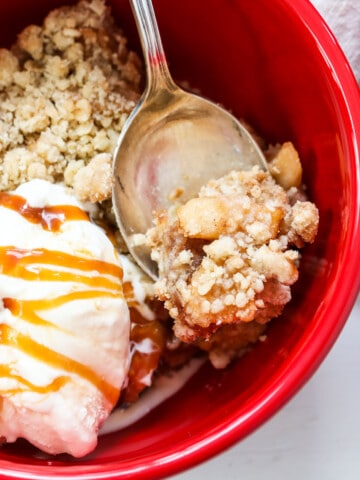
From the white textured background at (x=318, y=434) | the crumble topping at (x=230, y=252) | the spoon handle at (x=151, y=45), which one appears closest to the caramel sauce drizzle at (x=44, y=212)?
the crumble topping at (x=230, y=252)

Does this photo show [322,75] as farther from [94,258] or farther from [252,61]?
[94,258]

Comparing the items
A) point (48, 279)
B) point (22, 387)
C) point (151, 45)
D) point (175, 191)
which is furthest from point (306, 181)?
point (22, 387)

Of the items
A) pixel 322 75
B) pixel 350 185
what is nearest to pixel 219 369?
pixel 350 185

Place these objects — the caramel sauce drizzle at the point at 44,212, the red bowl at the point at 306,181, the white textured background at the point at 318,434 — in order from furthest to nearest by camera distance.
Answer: the white textured background at the point at 318,434 → the caramel sauce drizzle at the point at 44,212 → the red bowl at the point at 306,181

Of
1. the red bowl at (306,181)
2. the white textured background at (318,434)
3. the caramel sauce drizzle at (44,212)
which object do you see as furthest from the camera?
the white textured background at (318,434)

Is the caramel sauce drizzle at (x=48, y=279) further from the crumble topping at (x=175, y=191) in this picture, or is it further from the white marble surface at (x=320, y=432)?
the white marble surface at (x=320, y=432)

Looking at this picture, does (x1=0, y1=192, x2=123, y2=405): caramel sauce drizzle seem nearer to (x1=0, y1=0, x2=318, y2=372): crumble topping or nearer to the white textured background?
(x1=0, y1=0, x2=318, y2=372): crumble topping
